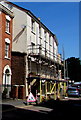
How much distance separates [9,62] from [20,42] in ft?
8.63

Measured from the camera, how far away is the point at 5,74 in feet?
69.6

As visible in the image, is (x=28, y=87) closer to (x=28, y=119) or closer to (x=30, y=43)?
(x=30, y=43)

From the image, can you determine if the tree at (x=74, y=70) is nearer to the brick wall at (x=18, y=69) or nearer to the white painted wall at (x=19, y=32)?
the white painted wall at (x=19, y=32)

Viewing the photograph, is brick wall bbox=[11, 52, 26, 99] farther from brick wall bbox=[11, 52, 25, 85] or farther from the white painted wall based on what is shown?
the white painted wall

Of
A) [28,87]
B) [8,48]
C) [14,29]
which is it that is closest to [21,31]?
[14,29]

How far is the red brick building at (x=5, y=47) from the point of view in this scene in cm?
2057

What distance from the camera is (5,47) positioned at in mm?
21625

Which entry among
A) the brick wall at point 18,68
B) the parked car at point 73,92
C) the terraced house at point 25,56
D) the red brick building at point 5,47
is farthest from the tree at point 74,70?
the red brick building at point 5,47

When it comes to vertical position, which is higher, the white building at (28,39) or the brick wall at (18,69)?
the white building at (28,39)

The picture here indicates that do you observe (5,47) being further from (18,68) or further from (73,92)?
Result: (73,92)

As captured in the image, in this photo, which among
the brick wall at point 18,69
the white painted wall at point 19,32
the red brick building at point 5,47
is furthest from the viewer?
the white painted wall at point 19,32

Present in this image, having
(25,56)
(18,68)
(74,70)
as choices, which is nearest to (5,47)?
(25,56)

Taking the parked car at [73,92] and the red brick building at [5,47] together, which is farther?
the parked car at [73,92]

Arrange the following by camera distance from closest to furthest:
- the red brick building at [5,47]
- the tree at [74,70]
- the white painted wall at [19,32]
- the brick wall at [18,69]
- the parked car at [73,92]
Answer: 1. the red brick building at [5,47]
2. the brick wall at [18,69]
3. the white painted wall at [19,32]
4. the parked car at [73,92]
5. the tree at [74,70]
